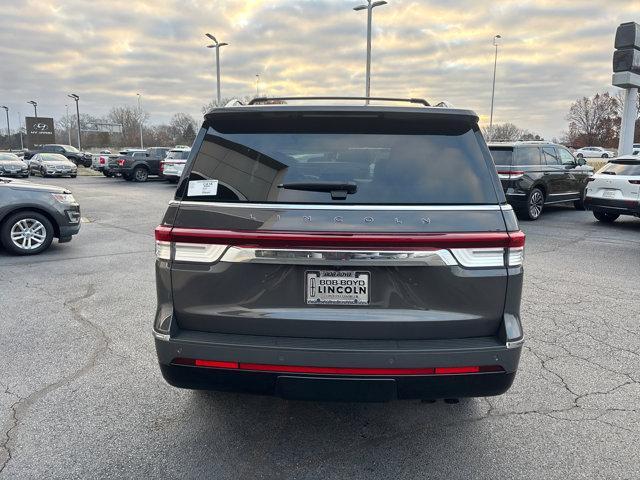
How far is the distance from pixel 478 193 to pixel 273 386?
1437 millimetres

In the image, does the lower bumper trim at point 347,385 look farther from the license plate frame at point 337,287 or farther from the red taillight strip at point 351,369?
the license plate frame at point 337,287

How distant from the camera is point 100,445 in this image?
115 inches

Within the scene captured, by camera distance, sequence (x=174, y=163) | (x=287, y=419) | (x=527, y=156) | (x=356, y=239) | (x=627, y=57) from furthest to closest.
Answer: (x=174, y=163) → (x=627, y=57) → (x=527, y=156) → (x=287, y=419) → (x=356, y=239)

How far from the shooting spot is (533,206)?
12.9 meters

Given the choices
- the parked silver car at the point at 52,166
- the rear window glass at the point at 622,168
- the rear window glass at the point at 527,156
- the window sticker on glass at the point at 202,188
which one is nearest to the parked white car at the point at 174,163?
the parked silver car at the point at 52,166

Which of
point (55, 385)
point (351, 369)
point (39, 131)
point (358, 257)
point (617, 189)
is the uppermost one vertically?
point (39, 131)

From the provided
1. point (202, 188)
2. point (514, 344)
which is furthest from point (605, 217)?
point (202, 188)

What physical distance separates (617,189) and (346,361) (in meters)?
11.4

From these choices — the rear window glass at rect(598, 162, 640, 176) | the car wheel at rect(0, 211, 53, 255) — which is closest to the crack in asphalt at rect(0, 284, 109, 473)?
the car wheel at rect(0, 211, 53, 255)

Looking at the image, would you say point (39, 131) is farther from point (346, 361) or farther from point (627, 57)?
point (346, 361)

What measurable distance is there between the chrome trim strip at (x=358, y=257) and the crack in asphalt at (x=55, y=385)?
76.3 inches

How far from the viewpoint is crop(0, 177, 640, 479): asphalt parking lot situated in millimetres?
2768

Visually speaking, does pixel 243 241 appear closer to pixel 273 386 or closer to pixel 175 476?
pixel 273 386

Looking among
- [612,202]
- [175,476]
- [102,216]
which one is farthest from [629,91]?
[175,476]
